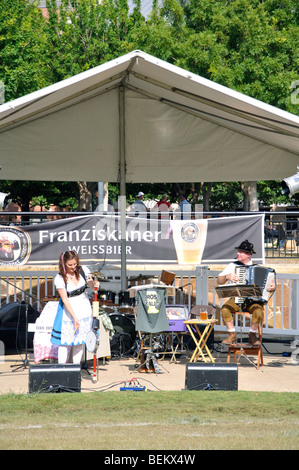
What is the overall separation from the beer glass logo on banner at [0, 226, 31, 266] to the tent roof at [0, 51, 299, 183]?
101 cm

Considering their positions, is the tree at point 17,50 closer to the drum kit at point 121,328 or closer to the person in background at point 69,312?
the drum kit at point 121,328

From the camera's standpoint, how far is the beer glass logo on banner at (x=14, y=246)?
13.2 meters

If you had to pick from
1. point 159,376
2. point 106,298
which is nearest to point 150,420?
point 159,376

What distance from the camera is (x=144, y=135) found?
13414 mm

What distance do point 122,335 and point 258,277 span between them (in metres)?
2.34

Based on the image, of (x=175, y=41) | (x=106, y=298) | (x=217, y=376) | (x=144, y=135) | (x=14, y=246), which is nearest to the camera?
(x=217, y=376)

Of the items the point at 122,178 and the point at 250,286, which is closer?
the point at 250,286

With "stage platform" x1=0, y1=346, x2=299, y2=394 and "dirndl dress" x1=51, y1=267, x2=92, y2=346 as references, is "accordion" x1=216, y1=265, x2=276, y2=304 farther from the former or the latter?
"dirndl dress" x1=51, y1=267, x2=92, y2=346

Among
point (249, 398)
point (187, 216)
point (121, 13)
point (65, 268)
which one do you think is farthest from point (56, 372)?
point (121, 13)

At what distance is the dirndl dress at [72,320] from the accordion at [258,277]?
2668 mm

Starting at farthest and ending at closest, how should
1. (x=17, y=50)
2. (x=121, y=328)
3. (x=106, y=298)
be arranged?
(x=17, y=50) → (x=106, y=298) → (x=121, y=328)

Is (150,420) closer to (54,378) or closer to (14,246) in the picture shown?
(54,378)

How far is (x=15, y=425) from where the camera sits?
21.5 ft

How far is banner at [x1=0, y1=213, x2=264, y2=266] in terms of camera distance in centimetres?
1336
